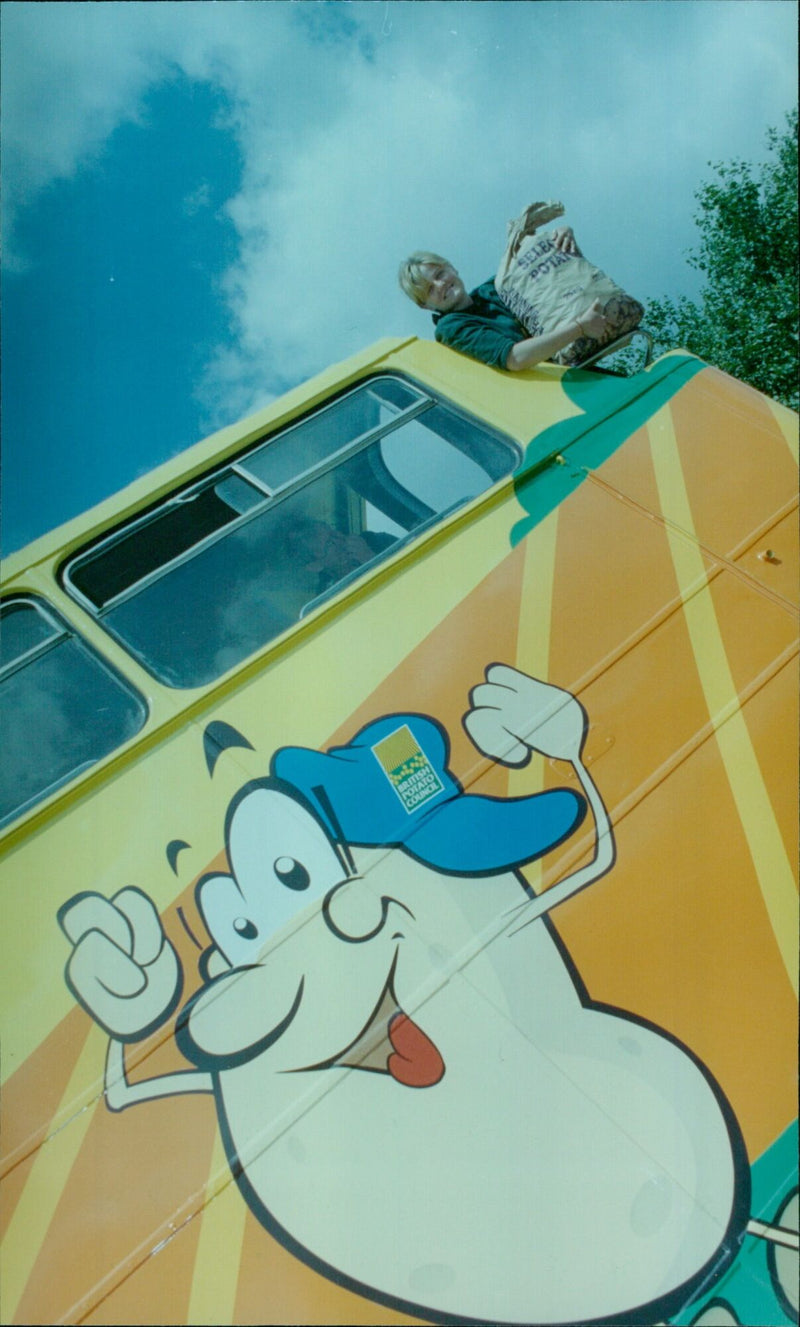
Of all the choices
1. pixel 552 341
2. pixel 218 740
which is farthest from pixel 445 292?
pixel 218 740

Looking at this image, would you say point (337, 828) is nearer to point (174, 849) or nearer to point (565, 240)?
point (174, 849)

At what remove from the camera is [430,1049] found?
6.82ft

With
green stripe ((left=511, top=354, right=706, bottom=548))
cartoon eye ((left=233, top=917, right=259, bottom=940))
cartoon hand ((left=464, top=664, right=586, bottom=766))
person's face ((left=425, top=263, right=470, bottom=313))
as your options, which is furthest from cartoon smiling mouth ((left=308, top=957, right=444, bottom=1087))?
person's face ((left=425, top=263, right=470, bottom=313))

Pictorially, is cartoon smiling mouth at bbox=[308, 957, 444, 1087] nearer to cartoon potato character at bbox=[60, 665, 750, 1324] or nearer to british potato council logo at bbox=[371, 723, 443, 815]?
cartoon potato character at bbox=[60, 665, 750, 1324]

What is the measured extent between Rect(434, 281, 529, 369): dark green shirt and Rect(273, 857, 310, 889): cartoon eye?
6.53 ft

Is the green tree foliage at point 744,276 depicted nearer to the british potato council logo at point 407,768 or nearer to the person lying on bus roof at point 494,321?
the person lying on bus roof at point 494,321

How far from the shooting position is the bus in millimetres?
1878

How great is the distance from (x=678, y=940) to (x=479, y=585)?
1.14m

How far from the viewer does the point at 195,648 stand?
9.48 ft

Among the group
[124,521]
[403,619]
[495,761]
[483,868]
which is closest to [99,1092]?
[483,868]

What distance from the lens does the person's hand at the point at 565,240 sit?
3.81 meters

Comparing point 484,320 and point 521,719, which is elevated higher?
point 484,320

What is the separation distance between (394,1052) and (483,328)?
256cm

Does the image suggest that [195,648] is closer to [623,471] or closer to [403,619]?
[403,619]
